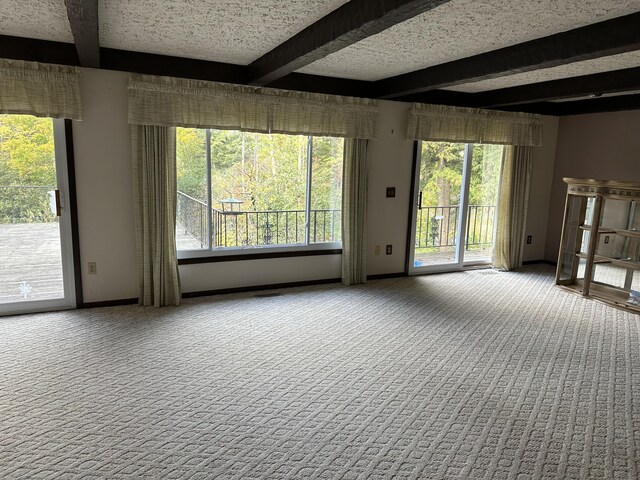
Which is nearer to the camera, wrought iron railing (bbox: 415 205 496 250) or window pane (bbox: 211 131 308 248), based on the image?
window pane (bbox: 211 131 308 248)

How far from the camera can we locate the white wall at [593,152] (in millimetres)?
5410

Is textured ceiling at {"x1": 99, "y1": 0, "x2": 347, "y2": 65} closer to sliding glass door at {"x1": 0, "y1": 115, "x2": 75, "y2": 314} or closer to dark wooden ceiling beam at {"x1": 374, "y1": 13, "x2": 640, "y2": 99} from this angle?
sliding glass door at {"x1": 0, "y1": 115, "x2": 75, "y2": 314}

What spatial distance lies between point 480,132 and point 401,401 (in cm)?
399

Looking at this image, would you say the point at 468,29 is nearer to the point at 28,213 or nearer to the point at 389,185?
the point at 389,185

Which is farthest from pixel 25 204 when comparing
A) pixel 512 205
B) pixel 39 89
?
pixel 512 205

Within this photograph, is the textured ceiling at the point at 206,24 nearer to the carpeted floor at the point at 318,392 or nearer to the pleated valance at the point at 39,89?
the pleated valance at the point at 39,89

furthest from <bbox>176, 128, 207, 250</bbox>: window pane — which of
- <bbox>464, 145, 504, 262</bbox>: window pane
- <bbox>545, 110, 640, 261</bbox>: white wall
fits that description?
<bbox>545, 110, 640, 261</bbox>: white wall

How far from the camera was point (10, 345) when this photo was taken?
3.23 m

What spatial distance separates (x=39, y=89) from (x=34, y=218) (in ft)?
3.61

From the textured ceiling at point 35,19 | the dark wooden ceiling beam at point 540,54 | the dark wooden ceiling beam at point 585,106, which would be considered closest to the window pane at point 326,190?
the dark wooden ceiling beam at point 540,54

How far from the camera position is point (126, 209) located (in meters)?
4.03

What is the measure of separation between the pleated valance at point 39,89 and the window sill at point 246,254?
62.7 inches

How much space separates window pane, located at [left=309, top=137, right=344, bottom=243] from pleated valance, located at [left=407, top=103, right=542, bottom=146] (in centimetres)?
95

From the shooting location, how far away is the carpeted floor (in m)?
2.14
